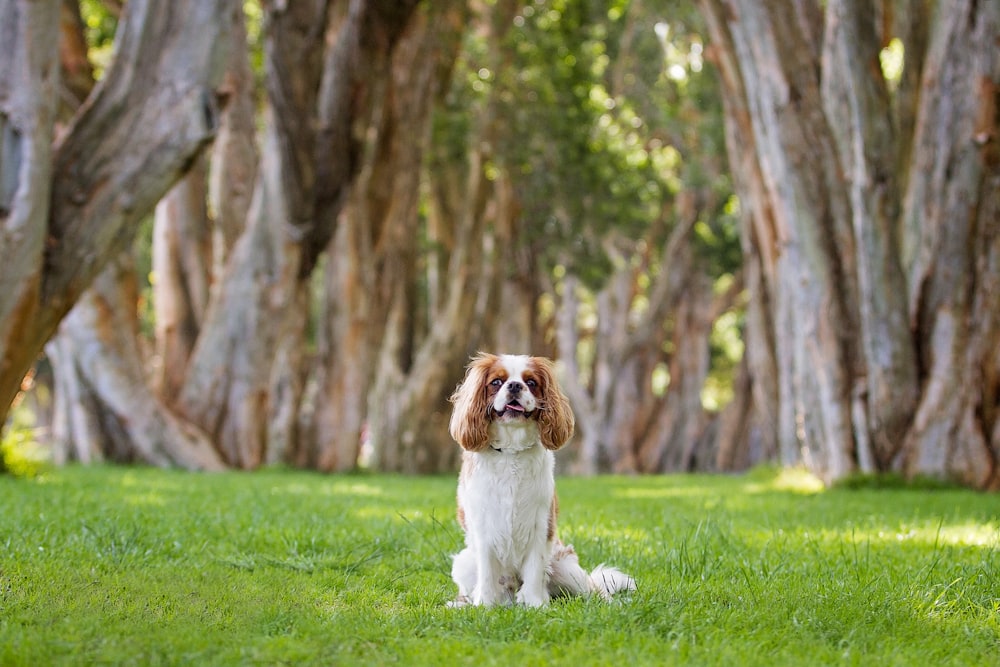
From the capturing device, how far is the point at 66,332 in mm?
13727

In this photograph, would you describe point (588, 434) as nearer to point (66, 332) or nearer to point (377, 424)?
point (377, 424)

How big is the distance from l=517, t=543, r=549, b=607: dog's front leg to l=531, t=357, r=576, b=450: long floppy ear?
450mm

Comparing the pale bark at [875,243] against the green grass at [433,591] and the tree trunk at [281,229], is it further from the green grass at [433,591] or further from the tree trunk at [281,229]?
the tree trunk at [281,229]

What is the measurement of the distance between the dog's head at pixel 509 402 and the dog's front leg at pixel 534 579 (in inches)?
18.2

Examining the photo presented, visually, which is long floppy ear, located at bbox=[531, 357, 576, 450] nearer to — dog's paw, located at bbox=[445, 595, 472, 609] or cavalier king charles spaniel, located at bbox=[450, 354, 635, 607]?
cavalier king charles spaniel, located at bbox=[450, 354, 635, 607]

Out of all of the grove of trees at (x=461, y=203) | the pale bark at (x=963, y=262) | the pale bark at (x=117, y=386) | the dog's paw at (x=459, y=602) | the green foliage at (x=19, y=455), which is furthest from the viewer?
the pale bark at (x=117, y=386)

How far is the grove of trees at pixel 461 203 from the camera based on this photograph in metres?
7.59

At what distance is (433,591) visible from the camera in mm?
4965

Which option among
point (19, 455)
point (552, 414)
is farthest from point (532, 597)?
point (19, 455)

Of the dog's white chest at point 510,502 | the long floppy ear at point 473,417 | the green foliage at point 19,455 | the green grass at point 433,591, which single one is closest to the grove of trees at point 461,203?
the green foliage at point 19,455

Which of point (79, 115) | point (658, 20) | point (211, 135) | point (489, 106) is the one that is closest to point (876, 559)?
point (211, 135)

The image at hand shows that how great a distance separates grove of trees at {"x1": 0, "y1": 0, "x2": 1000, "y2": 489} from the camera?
7586 mm

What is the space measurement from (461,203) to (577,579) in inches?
699

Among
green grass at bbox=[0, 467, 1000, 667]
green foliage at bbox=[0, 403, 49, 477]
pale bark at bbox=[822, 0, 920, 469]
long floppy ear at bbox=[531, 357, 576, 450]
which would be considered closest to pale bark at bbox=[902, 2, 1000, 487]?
pale bark at bbox=[822, 0, 920, 469]
